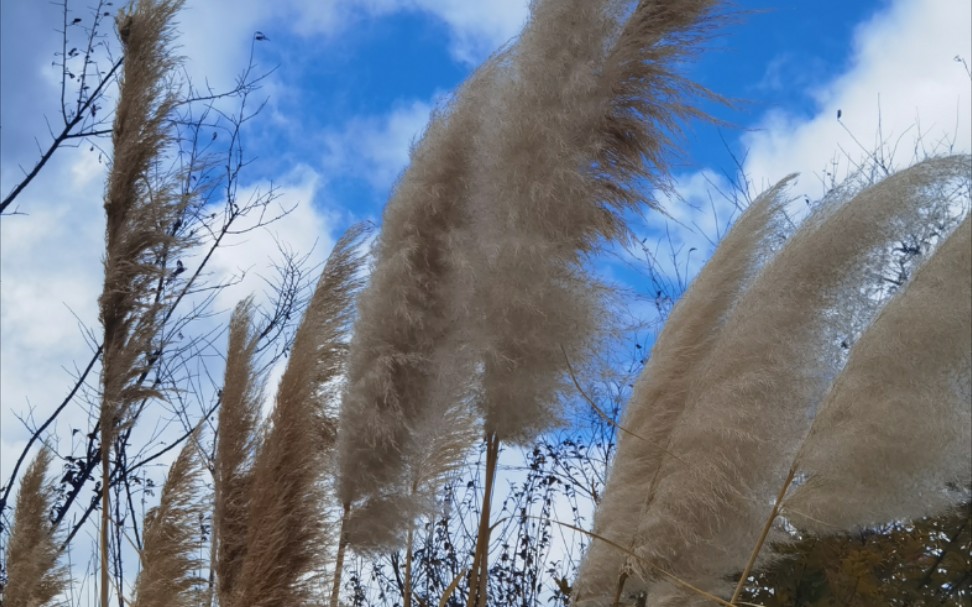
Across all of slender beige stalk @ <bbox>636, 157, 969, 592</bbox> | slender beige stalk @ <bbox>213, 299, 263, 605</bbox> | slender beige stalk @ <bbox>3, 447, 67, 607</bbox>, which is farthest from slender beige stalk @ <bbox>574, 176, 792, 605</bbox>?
slender beige stalk @ <bbox>3, 447, 67, 607</bbox>

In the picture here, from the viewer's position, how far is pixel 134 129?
9.73 ft

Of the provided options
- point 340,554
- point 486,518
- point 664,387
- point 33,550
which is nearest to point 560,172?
point 664,387

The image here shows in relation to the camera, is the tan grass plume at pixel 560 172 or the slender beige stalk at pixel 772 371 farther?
the tan grass plume at pixel 560 172

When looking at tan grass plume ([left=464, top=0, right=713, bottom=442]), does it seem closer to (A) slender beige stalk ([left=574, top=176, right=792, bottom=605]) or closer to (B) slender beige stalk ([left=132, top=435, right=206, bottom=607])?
(A) slender beige stalk ([left=574, top=176, right=792, bottom=605])

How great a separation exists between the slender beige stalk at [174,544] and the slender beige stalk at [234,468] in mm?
236

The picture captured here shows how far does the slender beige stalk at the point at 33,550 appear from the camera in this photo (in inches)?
126

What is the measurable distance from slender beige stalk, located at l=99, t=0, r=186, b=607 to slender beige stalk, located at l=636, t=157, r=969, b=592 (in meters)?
1.59

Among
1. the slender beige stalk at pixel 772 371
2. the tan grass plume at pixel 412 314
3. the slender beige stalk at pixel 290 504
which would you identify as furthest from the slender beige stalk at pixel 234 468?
the slender beige stalk at pixel 772 371

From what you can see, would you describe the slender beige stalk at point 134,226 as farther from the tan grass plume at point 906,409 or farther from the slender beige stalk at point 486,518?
the tan grass plume at point 906,409

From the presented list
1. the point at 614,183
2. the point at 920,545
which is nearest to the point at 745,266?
the point at 614,183

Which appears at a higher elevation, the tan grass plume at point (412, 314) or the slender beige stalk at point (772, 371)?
the tan grass plume at point (412, 314)

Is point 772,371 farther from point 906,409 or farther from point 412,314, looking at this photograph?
point 412,314

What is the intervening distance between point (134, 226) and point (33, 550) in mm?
1128

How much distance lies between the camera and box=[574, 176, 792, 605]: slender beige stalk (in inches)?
84.6
